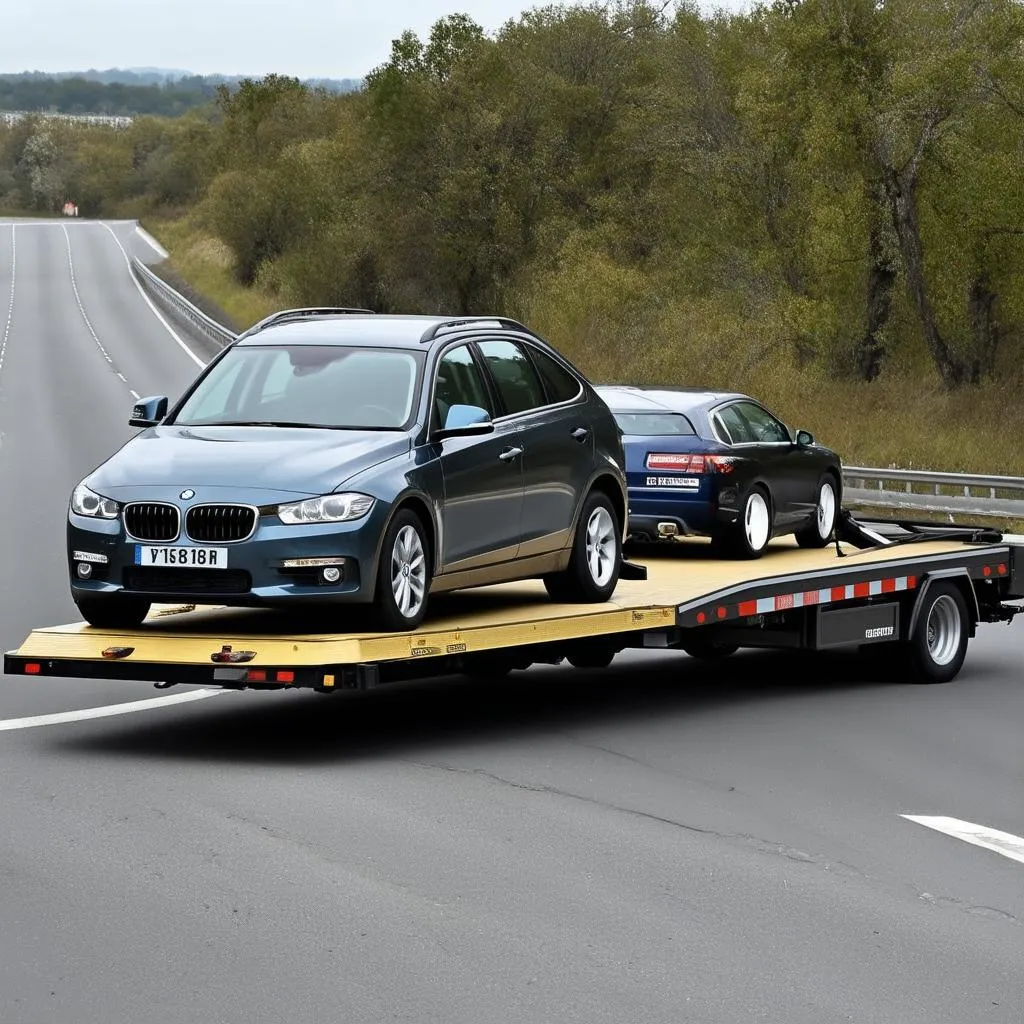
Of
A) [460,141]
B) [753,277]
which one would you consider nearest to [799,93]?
[753,277]

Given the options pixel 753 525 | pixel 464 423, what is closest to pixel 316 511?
pixel 464 423

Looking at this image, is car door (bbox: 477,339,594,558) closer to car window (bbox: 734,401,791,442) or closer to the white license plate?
the white license plate

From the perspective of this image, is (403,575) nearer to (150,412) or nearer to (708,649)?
(150,412)

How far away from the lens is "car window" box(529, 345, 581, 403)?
37.5 ft

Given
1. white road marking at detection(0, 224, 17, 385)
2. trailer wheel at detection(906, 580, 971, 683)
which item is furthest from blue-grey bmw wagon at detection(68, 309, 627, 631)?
white road marking at detection(0, 224, 17, 385)

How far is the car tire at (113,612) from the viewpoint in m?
9.67

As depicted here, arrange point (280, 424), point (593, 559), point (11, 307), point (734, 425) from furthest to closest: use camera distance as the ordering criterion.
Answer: point (11, 307)
point (734, 425)
point (593, 559)
point (280, 424)

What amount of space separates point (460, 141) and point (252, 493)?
53.3 metres

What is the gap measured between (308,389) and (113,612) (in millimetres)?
1591

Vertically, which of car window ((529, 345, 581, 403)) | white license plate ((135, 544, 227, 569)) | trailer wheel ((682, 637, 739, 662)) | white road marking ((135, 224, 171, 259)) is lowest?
trailer wheel ((682, 637, 739, 662))

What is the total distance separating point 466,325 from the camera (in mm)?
10875

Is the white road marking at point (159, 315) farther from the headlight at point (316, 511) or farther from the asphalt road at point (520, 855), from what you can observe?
the headlight at point (316, 511)

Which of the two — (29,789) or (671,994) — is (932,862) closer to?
(671,994)

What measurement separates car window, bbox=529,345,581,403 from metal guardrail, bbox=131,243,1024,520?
15170 mm
